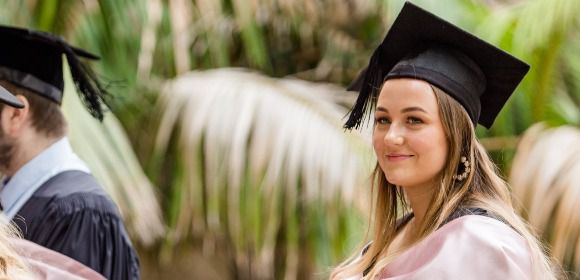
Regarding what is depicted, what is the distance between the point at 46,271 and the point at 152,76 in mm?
3025

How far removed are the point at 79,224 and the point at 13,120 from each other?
40 centimetres

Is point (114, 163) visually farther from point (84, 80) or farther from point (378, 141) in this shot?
point (378, 141)

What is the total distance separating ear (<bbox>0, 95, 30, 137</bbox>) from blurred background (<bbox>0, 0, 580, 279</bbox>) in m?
1.32

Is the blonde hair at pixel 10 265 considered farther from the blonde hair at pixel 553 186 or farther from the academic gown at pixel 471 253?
the blonde hair at pixel 553 186

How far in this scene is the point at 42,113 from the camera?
3279 mm

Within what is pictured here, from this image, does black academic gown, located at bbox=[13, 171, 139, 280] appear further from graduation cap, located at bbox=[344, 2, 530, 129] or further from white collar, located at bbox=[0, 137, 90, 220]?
graduation cap, located at bbox=[344, 2, 530, 129]

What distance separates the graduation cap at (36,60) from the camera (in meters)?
3.31

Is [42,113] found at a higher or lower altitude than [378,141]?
lower

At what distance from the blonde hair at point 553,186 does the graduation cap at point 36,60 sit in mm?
1900

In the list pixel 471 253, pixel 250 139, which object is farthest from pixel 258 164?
pixel 471 253

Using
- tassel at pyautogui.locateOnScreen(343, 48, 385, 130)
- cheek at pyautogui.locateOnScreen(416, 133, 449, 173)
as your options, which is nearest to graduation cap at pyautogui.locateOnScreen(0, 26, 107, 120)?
tassel at pyautogui.locateOnScreen(343, 48, 385, 130)

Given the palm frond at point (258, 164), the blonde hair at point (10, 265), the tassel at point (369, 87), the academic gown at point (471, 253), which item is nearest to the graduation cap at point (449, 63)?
the tassel at point (369, 87)

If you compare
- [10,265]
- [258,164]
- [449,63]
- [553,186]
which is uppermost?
[449,63]

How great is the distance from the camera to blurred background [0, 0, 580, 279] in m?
4.56
